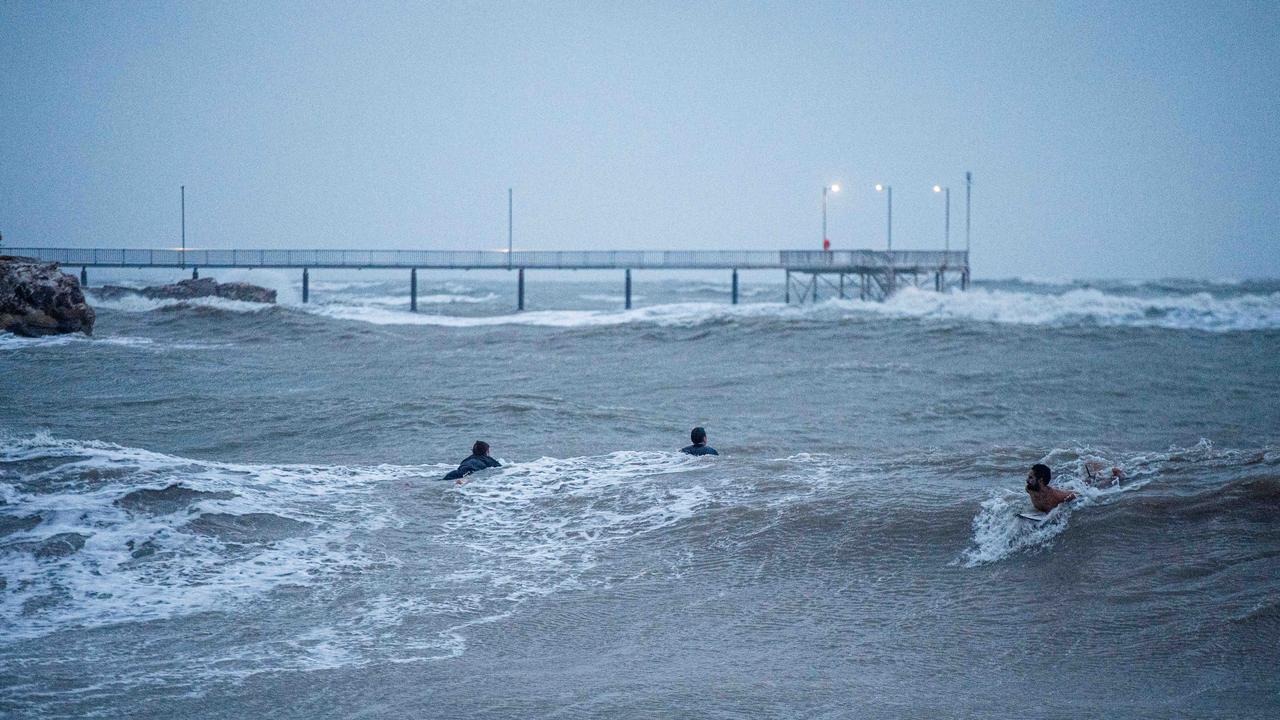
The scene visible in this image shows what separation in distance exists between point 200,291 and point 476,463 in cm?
4307

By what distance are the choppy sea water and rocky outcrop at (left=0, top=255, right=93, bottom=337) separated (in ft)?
38.0

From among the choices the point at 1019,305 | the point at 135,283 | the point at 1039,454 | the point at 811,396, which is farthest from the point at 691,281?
the point at 1039,454

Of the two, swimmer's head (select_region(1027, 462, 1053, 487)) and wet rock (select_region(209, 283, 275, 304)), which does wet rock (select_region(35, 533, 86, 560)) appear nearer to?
swimmer's head (select_region(1027, 462, 1053, 487))

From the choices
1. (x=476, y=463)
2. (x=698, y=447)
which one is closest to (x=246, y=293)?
(x=476, y=463)

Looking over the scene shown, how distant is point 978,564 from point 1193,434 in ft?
32.9

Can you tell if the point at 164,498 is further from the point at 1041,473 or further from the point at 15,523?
the point at 1041,473

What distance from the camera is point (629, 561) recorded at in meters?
8.69

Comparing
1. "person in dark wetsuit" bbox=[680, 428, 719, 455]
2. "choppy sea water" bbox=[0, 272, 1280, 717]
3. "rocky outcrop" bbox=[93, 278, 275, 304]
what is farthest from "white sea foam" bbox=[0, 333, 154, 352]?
"person in dark wetsuit" bbox=[680, 428, 719, 455]

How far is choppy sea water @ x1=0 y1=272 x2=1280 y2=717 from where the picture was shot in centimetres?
577

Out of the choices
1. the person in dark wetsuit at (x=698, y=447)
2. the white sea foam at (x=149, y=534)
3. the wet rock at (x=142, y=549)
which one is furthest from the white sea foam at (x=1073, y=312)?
the wet rock at (x=142, y=549)

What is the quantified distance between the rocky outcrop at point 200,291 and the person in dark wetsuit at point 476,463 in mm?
39292

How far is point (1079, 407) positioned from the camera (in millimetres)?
19016

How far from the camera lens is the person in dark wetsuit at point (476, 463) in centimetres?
1193

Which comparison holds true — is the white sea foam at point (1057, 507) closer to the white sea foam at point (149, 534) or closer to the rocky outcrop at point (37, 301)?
the white sea foam at point (149, 534)
